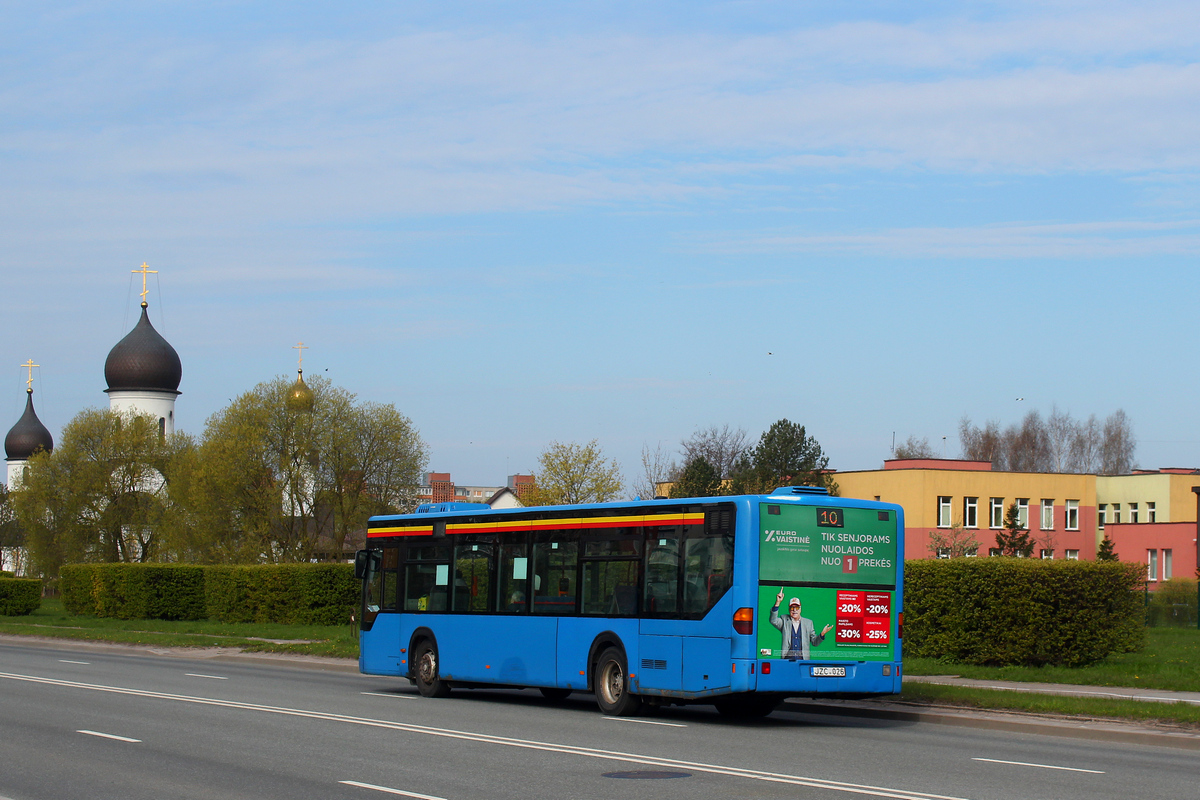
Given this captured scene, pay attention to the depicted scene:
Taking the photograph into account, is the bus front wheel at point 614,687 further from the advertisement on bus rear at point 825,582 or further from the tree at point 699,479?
the tree at point 699,479

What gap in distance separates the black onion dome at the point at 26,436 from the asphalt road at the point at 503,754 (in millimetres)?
101126

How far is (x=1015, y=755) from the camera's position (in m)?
13.2

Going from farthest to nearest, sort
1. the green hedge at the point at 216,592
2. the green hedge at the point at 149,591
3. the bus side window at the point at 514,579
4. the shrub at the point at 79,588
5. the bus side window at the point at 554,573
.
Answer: the shrub at the point at 79,588
the green hedge at the point at 149,591
the green hedge at the point at 216,592
the bus side window at the point at 514,579
the bus side window at the point at 554,573

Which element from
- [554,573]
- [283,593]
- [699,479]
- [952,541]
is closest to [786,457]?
[699,479]

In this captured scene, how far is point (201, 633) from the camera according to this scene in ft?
132

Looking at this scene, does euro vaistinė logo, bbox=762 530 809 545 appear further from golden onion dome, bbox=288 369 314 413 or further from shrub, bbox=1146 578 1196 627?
golden onion dome, bbox=288 369 314 413

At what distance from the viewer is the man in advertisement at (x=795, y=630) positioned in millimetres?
Answer: 15961

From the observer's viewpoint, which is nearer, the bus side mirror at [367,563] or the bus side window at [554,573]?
the bus side window at [554,573]

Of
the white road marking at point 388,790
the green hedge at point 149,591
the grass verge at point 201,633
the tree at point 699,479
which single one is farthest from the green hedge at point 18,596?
the white road marking at point 388,790

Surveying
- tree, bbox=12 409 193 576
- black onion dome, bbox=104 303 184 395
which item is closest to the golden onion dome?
tree, bbox=12 409 193 576

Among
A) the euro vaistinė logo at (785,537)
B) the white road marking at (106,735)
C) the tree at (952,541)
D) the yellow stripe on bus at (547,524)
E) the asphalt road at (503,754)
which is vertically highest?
the tree at (952,541)

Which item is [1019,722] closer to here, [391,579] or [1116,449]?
[391,579]

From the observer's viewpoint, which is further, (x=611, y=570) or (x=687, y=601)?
(x=611, y=570)

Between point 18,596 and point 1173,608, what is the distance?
42.7 metres
